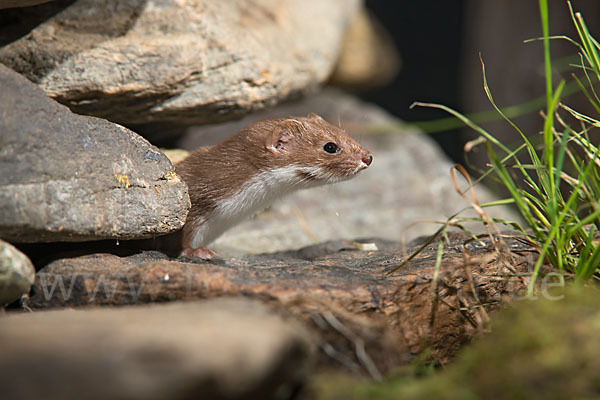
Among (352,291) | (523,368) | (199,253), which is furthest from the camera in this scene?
(199,253)

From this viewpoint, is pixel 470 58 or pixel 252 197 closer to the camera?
pixel 252 197

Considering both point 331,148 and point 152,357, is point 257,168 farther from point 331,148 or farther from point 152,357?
point 152,357

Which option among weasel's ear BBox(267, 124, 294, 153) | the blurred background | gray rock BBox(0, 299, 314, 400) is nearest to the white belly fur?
weasel's ear BBox(267, 124, 294, 153)

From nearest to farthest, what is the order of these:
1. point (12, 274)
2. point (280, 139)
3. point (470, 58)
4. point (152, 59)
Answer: point (12, 274) < point (152, 59) < point (280, 139) < point (470, 58)

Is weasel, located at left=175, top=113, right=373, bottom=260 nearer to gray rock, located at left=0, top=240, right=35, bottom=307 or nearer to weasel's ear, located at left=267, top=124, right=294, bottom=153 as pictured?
weasel's ear, located at left=267, top=124, right=294, bottom=153

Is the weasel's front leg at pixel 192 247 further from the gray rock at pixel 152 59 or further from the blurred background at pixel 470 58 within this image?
the blurred background at pixel 470 58

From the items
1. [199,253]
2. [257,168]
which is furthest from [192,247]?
[257,168]
